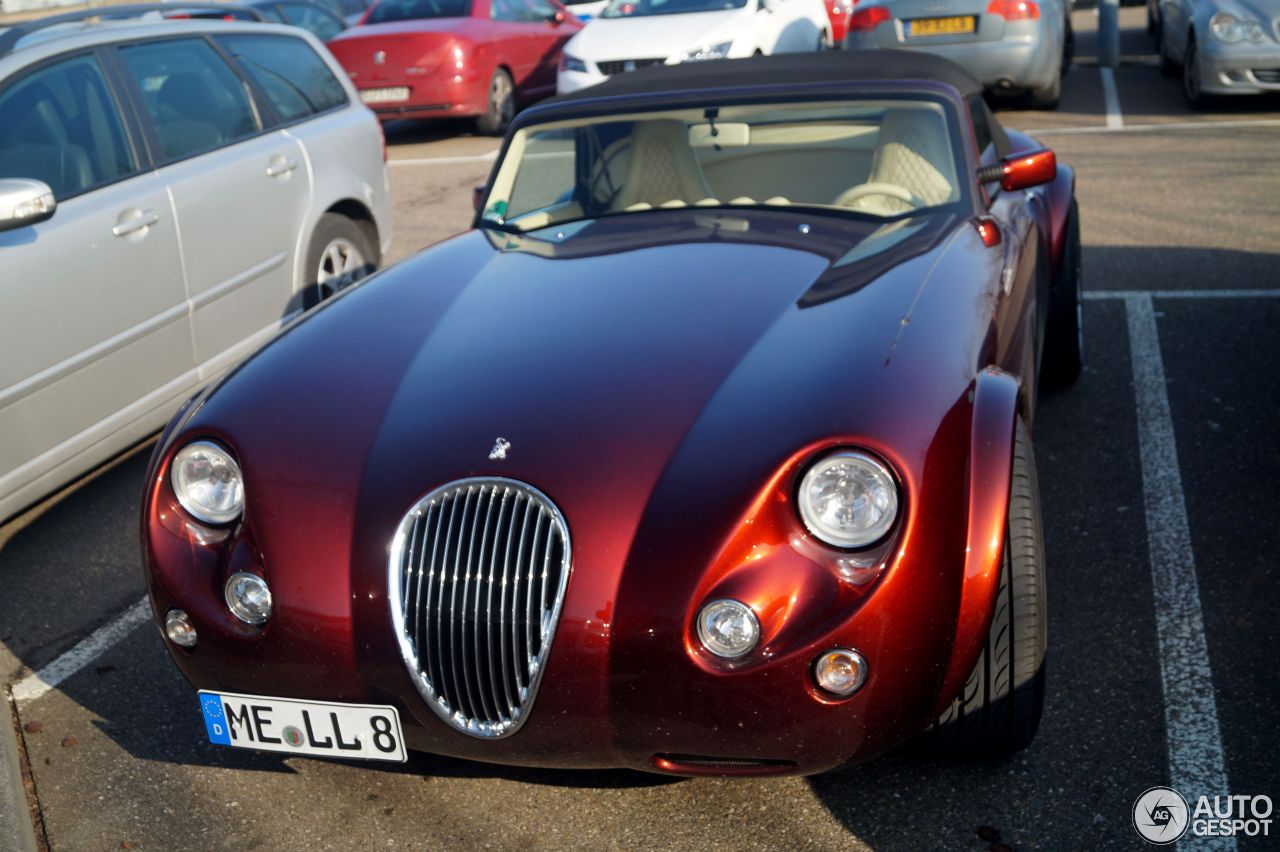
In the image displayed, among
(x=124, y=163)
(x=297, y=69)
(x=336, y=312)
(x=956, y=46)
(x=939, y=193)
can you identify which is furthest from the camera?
(x=956, y=46)

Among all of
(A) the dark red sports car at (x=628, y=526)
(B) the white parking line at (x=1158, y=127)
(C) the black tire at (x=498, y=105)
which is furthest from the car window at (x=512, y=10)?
(A) the dark red sports car at (x=628, y=526)

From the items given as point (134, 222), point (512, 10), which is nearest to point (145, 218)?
point (134, 222)

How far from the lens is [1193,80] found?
38.9 feet

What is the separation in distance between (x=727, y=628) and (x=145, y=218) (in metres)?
3.39

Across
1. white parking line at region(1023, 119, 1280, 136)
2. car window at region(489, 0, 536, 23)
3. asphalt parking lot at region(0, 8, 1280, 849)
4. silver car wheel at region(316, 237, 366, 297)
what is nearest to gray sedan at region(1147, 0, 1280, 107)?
white parking line at region(1023, 119, 1280, 136)

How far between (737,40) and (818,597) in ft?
33.7

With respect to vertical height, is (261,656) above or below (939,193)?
below

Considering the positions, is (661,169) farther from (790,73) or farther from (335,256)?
(335,256)

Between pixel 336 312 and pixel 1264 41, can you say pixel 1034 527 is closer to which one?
pixel 336 312

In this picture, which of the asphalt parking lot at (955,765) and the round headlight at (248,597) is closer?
the round headlight at (248,597)

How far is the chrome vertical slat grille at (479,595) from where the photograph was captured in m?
2.74

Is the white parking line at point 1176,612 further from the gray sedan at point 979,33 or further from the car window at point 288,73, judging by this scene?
the gray sedan at point 979,33

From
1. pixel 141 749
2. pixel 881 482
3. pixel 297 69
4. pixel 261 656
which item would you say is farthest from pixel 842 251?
pixel 297 69

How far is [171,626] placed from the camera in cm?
307
